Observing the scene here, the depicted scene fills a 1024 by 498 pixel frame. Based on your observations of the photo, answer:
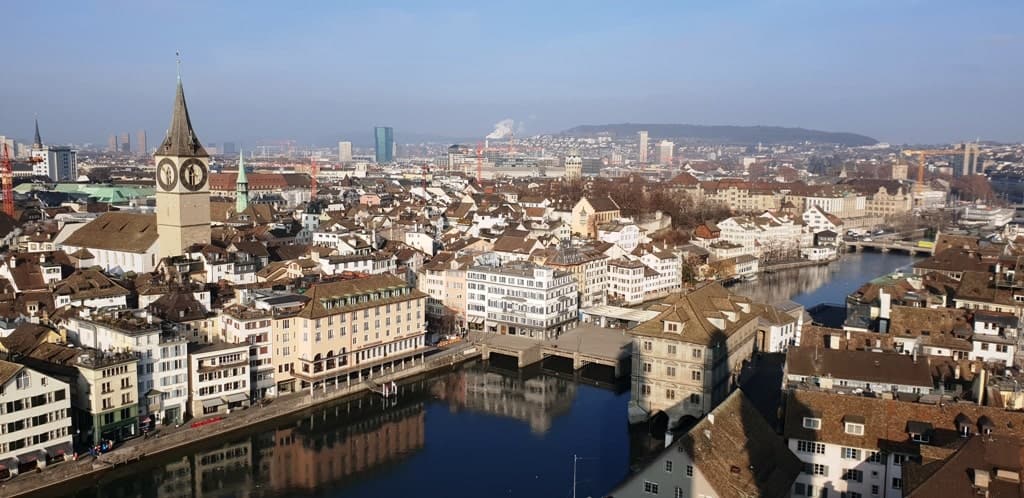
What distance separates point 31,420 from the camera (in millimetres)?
21234

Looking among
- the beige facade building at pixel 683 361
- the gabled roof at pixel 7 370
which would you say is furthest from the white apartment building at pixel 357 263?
the gabled roof at pixel 7 370

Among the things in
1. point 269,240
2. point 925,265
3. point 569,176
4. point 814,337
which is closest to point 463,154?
point 569,176

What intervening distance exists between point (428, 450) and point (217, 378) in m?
6.94

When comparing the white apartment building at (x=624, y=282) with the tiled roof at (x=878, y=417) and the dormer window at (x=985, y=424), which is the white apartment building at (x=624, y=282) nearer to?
the tiled roof at (x=878, y=417)

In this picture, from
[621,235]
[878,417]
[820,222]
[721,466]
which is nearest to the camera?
[721,466]

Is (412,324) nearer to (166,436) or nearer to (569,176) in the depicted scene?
(166,436)

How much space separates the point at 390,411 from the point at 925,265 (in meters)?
25.5

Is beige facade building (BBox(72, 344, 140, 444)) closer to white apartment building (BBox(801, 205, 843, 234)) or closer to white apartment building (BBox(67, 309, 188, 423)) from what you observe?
white apartment building (BBox(67, 309, 188, 423))

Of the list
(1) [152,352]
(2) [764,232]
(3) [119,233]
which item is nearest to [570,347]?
(1) [152,352]

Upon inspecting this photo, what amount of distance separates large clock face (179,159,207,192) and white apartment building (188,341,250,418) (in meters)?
16.5

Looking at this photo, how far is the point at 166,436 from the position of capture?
24.0 meters

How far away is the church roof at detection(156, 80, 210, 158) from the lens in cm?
4097

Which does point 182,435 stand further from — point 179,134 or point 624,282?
point 624,282

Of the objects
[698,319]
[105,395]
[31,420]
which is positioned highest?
[698,319]
